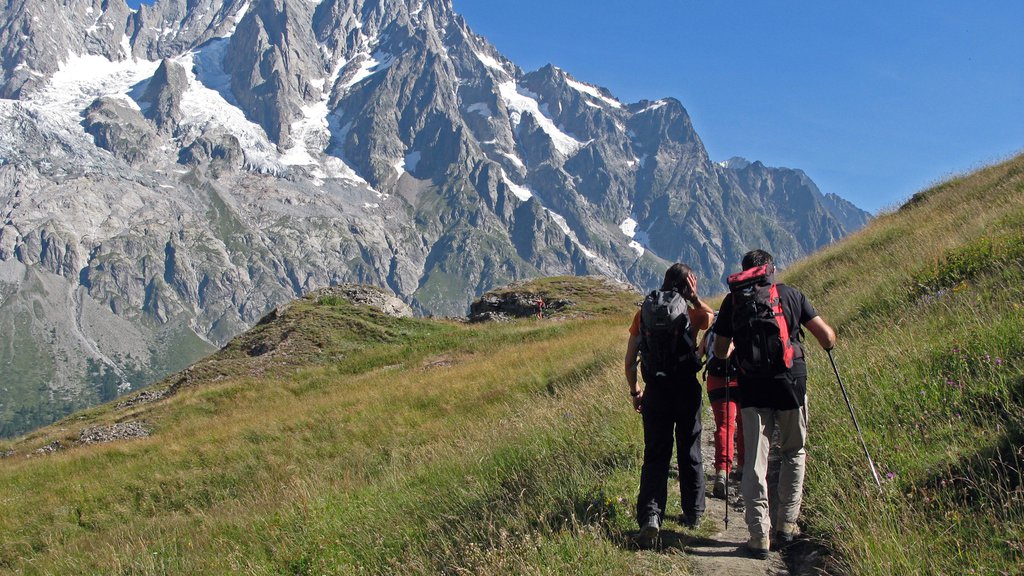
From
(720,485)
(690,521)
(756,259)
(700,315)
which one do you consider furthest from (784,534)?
(756,259)

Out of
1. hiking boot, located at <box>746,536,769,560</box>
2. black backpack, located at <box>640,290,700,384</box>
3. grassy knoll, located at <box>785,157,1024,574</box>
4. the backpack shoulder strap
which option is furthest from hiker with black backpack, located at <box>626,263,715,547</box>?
grassy knoll, located at <box>785,157,1024,574</box>

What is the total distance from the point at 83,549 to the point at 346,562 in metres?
5.99

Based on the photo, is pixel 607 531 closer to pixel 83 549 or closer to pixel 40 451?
pixel 83 549

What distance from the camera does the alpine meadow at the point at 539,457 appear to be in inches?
207

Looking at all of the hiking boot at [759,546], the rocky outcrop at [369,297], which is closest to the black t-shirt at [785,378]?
the hiking boot at [759,546]

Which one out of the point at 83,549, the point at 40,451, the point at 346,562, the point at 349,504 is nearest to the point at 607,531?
the point at 346,562

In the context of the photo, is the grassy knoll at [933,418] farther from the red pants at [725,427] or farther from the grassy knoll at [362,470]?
the grassy knoll at [362,470]

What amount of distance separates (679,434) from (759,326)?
4.85 feet

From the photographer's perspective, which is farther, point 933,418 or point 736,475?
point 736,475

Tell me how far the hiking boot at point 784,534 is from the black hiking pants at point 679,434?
29.4 inches

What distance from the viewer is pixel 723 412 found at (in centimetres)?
738

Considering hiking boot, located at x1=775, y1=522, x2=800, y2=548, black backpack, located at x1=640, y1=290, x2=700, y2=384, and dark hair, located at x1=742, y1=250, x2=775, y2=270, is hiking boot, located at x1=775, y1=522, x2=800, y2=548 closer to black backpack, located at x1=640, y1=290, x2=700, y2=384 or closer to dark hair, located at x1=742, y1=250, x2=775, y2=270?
black backpack, located at x1=640, y1=290, x2=700, y2=384

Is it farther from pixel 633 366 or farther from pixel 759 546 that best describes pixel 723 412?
pixel 759 546

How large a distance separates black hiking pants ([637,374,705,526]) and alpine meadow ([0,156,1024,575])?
0.44 metres
